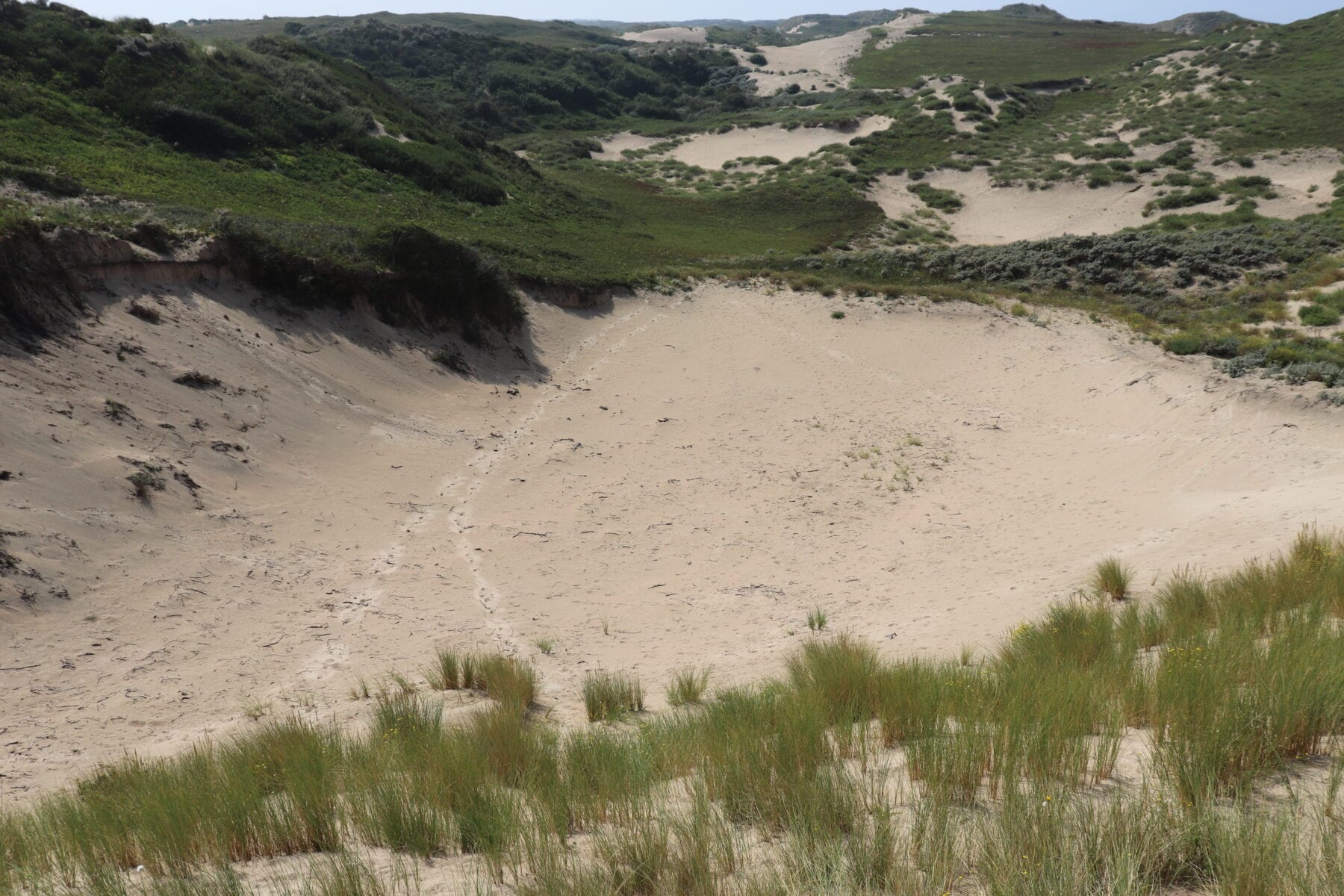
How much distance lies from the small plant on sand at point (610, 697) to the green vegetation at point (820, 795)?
954mm

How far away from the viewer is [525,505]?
40.5 ft

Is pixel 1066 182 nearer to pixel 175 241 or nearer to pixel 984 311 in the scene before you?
pixel 984 311

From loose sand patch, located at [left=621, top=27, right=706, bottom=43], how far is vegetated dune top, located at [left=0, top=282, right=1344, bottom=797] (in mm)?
120594

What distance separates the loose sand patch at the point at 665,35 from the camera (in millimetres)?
124188

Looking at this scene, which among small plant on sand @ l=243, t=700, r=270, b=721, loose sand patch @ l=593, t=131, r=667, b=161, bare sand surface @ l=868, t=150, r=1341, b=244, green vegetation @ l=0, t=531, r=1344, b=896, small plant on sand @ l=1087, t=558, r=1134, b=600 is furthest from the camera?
loose sand patch @ l=593, t=131, r=667, b=161

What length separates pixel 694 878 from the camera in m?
3.16

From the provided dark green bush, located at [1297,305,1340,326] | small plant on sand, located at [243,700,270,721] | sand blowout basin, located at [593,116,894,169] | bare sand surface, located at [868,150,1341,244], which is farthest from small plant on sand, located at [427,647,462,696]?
sand blowout basin, located at [593,116,894,169]

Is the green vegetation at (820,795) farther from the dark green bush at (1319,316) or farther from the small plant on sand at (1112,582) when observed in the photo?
the dark green bush at (1319,316)

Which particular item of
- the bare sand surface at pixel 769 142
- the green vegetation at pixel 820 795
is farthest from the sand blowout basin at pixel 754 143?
the green vegetation at pixel 820 795

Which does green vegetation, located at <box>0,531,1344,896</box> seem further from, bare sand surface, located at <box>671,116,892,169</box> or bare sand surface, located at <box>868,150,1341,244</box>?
bare sand surface, located at <box>671,116,892,169</box>

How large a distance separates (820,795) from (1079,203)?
45257mm

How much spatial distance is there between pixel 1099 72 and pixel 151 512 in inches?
3136

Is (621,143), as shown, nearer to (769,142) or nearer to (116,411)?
(769,142)

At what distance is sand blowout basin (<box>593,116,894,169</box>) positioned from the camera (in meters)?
55.6
